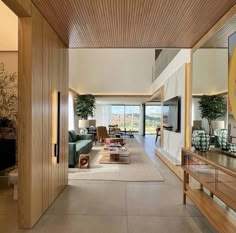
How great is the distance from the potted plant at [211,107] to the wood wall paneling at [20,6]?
290 centimetres

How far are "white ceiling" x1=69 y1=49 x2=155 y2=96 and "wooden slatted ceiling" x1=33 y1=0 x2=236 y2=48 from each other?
780 cm

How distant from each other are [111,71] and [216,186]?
10919mm

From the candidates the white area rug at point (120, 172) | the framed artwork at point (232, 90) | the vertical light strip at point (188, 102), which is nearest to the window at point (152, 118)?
the white area rug at point (120, 172)

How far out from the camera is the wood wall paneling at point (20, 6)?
9.01 ft

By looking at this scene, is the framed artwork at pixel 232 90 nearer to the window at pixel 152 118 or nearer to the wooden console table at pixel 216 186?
the wooden console table at pixel 216 186

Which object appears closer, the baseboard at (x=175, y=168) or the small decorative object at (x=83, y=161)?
the baseboard at (x=175, y=168)

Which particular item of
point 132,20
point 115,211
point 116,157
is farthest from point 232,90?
point 116,157

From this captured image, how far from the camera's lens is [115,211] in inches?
146

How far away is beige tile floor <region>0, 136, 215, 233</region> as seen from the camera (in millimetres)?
3152

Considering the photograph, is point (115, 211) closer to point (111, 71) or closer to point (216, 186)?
point (216, 186)

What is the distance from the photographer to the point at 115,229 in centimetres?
311

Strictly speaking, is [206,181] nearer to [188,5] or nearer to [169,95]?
[188,5]

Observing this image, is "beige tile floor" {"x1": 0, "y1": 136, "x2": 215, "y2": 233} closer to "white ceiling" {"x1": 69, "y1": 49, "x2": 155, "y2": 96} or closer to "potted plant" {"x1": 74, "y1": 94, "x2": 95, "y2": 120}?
"potted plant" {"x1": 74, "y1": 94, "x2": 95, "y2": 120}

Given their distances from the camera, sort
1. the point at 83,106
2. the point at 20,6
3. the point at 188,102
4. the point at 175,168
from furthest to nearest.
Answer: the point at 83,106 < the point at 175,168 < the point at 188,102 < the point at 20,6
